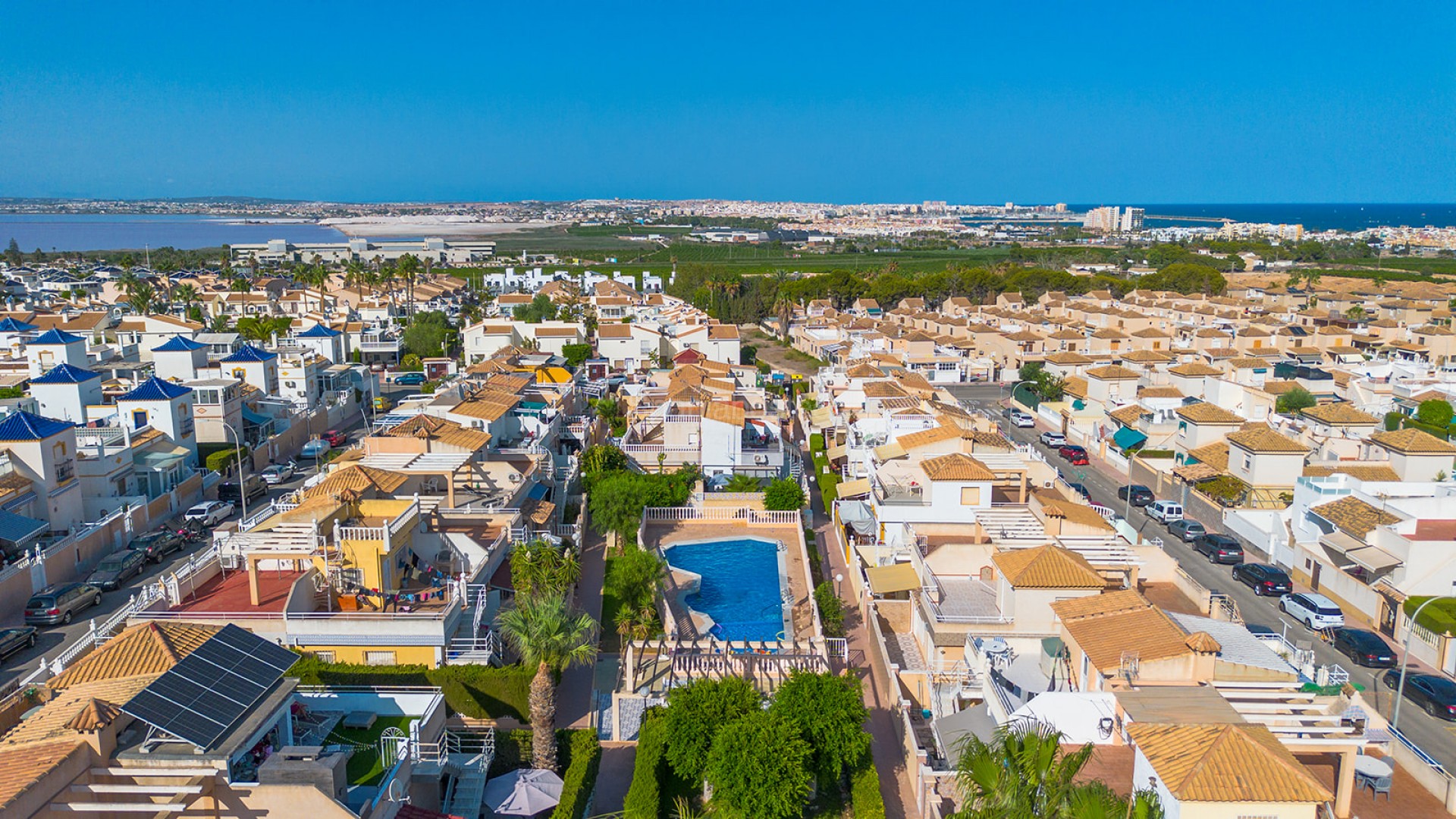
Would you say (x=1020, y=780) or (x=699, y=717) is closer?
(x=1020, y=780)

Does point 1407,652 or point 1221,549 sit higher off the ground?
point 1407,652

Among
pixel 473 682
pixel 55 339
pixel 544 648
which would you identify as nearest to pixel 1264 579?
pixel 544 648

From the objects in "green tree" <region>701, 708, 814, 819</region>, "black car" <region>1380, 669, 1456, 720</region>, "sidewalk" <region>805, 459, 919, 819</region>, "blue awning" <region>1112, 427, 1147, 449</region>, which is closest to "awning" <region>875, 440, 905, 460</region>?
"sidewalk" <region>805, 459, 919, 819</region>

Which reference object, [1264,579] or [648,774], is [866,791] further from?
[1264,579]

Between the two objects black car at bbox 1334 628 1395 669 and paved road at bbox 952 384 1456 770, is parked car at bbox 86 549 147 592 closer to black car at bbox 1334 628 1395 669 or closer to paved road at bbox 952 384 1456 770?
paved road at bbox 952 384 1456 770

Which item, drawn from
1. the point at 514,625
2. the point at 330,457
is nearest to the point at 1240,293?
the point at 330,457

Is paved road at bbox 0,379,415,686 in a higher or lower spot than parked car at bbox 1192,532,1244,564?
lower

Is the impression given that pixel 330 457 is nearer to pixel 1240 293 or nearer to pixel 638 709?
pixel 638 709
